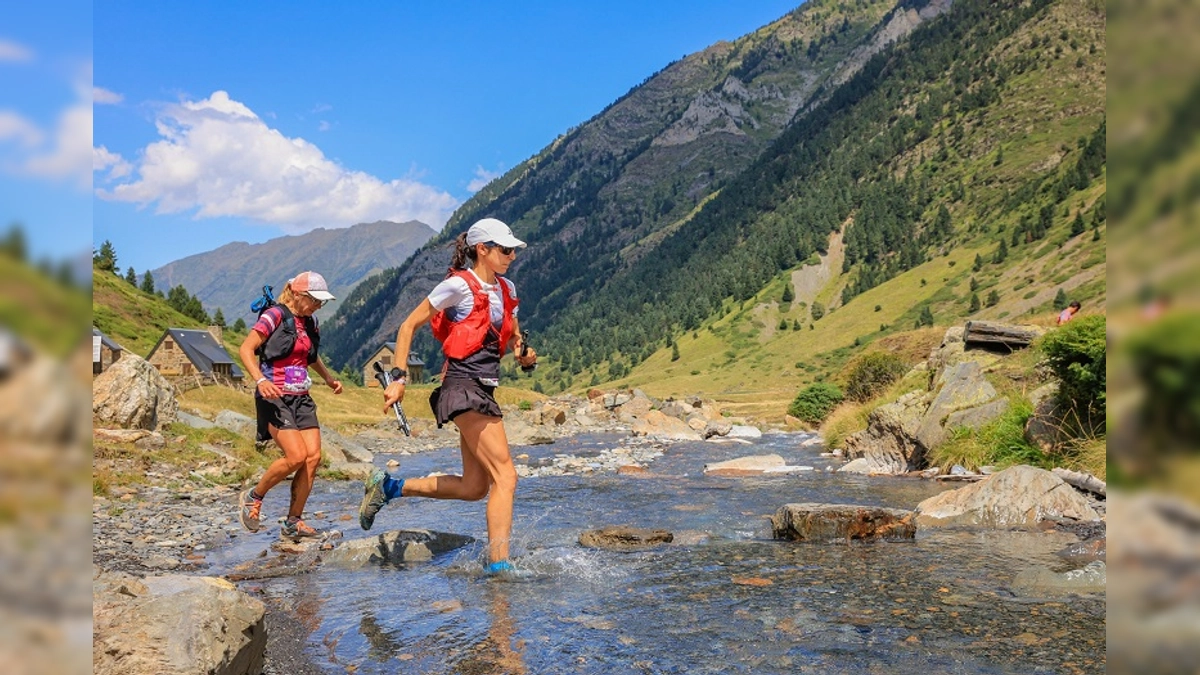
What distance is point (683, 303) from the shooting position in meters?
179

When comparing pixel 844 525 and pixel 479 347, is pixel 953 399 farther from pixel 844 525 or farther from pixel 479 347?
pixel 479 347

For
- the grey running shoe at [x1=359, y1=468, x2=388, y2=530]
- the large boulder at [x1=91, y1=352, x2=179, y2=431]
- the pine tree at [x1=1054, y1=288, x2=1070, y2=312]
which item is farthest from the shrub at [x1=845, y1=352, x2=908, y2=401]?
the pine tree at [x1=1054, y1=288, x2=1070, y2=312]

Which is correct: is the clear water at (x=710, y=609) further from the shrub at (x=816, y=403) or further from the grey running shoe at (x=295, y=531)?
the shrub at (x=816, y=403)

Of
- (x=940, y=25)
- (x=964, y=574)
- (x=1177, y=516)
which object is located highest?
(x=940, y=25)

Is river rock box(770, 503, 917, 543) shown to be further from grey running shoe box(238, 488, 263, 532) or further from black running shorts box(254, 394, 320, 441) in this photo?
grey running shoe box(238, 488, 263, 532)

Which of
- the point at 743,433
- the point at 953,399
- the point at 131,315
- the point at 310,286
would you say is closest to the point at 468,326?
the point at 310,286

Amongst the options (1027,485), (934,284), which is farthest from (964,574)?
(934,284)

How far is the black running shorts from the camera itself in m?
8.73

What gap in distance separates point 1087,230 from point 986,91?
65.7 m

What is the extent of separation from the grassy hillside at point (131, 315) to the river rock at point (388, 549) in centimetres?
7849

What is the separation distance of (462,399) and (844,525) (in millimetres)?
4258

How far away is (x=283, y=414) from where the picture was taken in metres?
8.74

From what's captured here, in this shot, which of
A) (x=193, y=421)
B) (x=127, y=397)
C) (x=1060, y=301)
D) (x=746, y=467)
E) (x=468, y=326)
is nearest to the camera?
(x=468, y=326)

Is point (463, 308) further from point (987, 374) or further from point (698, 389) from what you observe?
point (698, 389)
